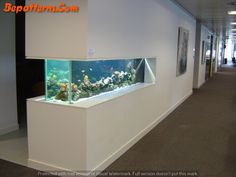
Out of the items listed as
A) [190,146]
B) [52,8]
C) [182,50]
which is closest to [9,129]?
[52,8]

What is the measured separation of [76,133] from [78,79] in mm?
642

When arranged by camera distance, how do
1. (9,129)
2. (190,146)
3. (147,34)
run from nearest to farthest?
(190,146) → (147,34) → (9,129)

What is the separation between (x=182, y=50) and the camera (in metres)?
6.82

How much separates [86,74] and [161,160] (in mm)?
1626

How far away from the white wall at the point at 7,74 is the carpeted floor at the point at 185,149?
4.17 feet

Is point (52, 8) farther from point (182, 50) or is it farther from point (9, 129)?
point (182, 50)

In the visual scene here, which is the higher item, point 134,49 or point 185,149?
point 134,49

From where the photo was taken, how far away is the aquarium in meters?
2.87

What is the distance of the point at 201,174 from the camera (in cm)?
313

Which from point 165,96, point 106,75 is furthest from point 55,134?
point 165,96

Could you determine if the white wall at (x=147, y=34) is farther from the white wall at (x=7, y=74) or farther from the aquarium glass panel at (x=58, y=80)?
the white wall at (x=7, y=74)

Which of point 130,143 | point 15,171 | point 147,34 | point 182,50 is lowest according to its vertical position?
point 15,171

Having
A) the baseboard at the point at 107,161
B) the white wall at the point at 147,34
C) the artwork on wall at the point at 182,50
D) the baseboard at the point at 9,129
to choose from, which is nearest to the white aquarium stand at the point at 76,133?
the baseboard at the point at 107,161

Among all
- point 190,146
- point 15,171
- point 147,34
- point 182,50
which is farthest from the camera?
point 182,50
